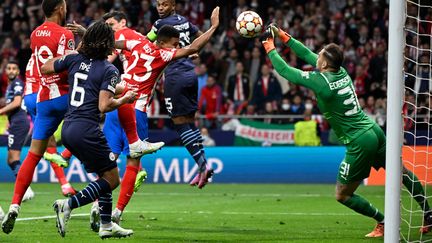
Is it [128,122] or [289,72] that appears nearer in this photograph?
[289,72]

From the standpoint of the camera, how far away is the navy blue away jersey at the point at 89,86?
378 inches

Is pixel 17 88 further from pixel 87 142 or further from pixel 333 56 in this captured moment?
pixel 333 56

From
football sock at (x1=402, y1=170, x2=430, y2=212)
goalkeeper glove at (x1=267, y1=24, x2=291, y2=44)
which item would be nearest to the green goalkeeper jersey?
goalkeeper glove at (x1=267, y1=24, x2=291, y2=44)

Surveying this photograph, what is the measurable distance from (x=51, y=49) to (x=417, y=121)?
40.8 ft

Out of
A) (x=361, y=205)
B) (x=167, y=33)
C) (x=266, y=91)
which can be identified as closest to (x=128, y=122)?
(x=167, y=33)

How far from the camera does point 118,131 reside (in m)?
11.9

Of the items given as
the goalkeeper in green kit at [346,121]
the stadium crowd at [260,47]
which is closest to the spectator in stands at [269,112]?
the stadium crowd at [260,47]

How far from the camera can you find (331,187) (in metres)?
20.0

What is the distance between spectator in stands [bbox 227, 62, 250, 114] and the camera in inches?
969

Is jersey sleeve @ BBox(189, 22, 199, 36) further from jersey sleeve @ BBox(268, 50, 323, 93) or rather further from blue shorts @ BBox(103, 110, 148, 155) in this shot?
jersey sleeve @ BBox(268, 50, 323, 93)

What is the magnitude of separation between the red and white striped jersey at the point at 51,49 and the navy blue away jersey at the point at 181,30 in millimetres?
1625

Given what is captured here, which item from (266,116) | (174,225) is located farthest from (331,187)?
(174,225)

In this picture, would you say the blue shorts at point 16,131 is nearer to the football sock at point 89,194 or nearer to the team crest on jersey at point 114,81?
the football sock at point 89,194

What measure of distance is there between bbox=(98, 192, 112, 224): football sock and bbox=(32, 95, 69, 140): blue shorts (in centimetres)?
157
